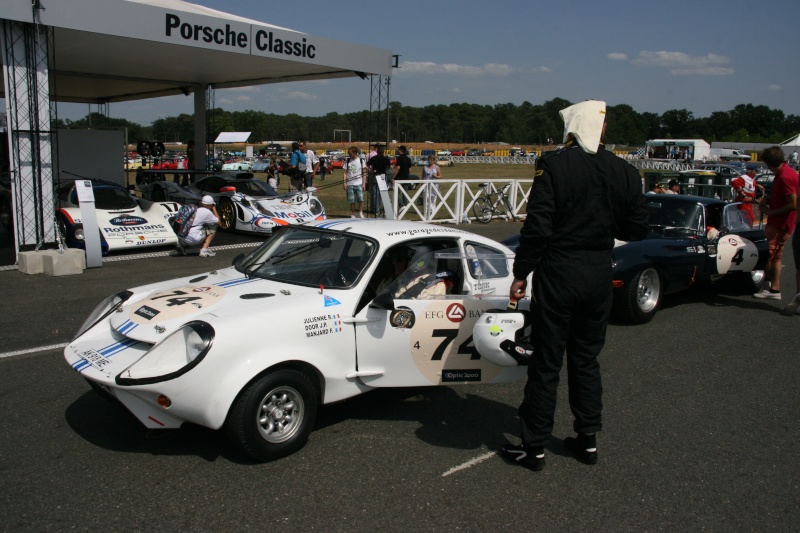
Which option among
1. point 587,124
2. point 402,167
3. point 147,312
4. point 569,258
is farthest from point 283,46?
point 569,258

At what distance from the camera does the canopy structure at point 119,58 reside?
9930 millimetres

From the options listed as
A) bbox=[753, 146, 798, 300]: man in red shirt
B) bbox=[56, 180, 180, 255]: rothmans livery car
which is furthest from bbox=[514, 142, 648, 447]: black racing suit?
bbox=[56, 180, 180, 255]: rothmans livery car

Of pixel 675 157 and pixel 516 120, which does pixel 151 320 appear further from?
pixel 516 120

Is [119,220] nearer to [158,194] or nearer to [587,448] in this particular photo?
[158,194]

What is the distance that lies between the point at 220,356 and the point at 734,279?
7782 mm

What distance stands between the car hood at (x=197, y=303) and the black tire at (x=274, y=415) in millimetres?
445

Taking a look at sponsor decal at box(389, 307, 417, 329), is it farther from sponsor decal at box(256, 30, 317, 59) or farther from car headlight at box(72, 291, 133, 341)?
sponsor decal at box(256, 30, 317, 59)

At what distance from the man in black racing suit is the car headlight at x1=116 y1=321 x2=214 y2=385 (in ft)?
5.83

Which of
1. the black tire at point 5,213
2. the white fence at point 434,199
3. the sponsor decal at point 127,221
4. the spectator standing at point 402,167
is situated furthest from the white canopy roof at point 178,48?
the white fence at point 434,199

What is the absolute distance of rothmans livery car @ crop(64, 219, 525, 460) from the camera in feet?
11.9

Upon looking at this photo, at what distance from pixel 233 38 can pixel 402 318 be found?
10.8 meters

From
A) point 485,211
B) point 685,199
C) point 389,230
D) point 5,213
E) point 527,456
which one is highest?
point 685,199

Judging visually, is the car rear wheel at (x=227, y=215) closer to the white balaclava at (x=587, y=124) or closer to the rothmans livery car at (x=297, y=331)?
the rothmans livery car at (x=297, y=331)

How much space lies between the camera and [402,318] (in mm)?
4293
